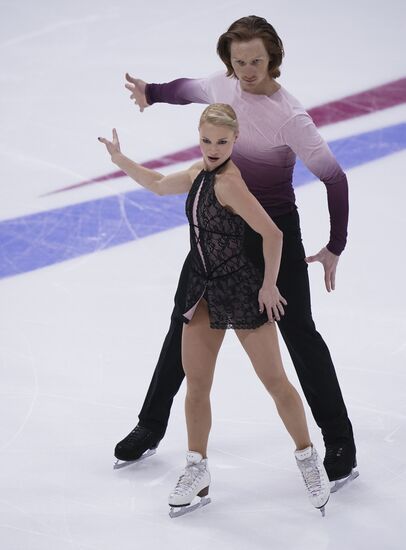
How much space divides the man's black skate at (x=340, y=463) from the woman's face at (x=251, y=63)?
1.14 m

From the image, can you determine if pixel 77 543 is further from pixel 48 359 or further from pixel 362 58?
pixel 362 58

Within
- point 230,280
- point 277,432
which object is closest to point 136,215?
→ point 277,432

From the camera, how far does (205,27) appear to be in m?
6.67

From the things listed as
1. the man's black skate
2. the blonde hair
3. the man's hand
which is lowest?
the man's black skate

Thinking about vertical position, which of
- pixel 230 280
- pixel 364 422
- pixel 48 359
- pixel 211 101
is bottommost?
pixel 364 422

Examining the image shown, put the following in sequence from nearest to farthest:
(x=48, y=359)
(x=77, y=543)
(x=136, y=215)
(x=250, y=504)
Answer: (x=77, y=543), (x=250, y=504), (x=48, y=359), (x=136, y=215)

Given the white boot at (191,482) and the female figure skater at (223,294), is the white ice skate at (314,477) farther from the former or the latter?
the white boot at (191,482)

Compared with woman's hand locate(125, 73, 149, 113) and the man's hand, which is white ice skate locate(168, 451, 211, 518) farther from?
woman's hand locate(125, 73, 149, 113)

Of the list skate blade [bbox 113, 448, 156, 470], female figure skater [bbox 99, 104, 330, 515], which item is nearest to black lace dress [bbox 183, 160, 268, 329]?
female figure skater [bbox 99, 104, 330, 515]

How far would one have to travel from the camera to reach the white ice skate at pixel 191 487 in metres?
3.28

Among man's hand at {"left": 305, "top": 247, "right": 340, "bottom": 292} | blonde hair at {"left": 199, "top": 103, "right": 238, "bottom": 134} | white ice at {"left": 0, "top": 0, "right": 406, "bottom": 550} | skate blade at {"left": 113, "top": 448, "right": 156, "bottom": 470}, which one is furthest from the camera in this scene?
skate blade at {"left": 113, "top": 448, "right": 156, "bottom": 470}

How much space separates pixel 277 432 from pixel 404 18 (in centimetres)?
375

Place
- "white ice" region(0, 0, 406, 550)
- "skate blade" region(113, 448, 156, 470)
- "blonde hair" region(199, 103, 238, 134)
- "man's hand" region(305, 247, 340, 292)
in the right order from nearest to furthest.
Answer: "blonde hair" region(199, 103, 238, 134) → "white ice" region(0, 0, 406, 550) → "man's hand" region(305, 247, 340, 292) → "skate blade" region(113, 448, 156, 470)

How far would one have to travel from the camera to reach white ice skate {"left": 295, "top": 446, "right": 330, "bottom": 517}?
326 centimetres
